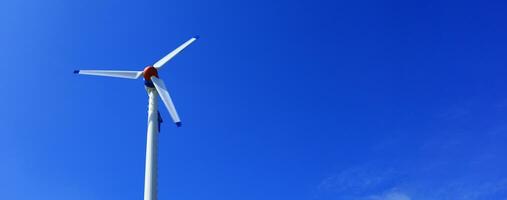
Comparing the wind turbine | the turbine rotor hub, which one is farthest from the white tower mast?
the turbine rotor hub

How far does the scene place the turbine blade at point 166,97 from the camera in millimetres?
52838

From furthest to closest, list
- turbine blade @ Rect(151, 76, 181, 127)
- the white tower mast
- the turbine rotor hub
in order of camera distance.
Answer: the turbine rotor hub, turbine blade @ Rect(151, 76, 181, 127), the white tower mast

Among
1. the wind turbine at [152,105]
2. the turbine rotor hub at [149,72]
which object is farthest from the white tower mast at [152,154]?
the turbine rotor hub at [149,72]

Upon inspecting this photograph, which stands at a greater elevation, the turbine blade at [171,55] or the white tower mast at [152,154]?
the turbine blade at [171,55]

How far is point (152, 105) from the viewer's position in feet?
181

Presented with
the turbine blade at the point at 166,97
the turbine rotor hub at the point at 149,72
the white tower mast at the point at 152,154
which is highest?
the turbine rotor hub at the point at 149,72

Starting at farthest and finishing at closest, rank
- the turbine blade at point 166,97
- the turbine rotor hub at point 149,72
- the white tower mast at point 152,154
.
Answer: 1. the turbine rotor hub at point 149,72
2. the turbine blade at point 166,97
3. the white tower mast at point 152,154

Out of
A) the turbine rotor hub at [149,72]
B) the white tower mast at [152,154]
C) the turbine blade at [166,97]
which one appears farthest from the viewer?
the turbine rotor hub at [149,72]

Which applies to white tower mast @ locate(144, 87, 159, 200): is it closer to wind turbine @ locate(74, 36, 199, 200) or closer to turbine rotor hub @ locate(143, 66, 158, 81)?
wind turbine @ locate(74, 36, 199, 200)

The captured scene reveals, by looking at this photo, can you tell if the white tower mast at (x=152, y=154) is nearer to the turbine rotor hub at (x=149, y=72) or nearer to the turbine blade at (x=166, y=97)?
the turbine blade at (x=166, y=97)

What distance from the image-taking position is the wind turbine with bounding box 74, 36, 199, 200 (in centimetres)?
4669

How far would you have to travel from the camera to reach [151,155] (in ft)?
159

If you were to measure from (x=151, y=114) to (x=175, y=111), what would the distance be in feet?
8.18

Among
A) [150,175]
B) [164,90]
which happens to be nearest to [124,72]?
[164,90]
